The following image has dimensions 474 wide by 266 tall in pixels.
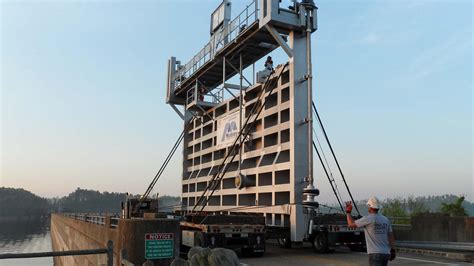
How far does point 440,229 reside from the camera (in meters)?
17.9

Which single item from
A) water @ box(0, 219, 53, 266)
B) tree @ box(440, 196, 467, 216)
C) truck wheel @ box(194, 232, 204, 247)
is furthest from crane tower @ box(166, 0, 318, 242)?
water @ box(0, 219, 53, 266)

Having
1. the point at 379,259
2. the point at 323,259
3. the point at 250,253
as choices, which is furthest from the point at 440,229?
the point at 379,259

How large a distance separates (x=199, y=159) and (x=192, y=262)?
18.4m

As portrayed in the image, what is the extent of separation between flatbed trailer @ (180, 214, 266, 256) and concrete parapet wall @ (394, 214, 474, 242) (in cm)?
790

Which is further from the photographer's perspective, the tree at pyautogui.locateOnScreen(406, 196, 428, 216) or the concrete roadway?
the tree at pyautogui.locateOnScreen(406, 196, 428, 216)

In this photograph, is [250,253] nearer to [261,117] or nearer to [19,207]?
[261,117]

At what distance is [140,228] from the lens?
27.6 feet

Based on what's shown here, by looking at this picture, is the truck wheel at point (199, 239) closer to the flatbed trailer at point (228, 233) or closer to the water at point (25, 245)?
the flatbed trailer at point (228, 233)

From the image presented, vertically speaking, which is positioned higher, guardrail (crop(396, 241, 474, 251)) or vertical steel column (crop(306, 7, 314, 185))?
vertical steel column (crop(306, 7, 314, 185))

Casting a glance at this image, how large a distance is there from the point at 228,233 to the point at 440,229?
9.68m

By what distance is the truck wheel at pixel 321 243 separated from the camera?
44.9 feet

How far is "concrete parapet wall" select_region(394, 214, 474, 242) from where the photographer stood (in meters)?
17.4

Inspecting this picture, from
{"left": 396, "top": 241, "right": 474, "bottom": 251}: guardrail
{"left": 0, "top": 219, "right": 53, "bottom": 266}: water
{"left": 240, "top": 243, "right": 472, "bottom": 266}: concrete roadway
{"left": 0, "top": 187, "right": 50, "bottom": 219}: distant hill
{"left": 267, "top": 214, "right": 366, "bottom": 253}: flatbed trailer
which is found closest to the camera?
{"left": 240, "top": 243, "right": 472, "bottom": 266}: concrete roadway

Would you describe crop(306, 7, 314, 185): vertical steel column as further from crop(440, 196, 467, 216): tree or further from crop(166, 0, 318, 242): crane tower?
crop(440, 196, 467, 216): tree
